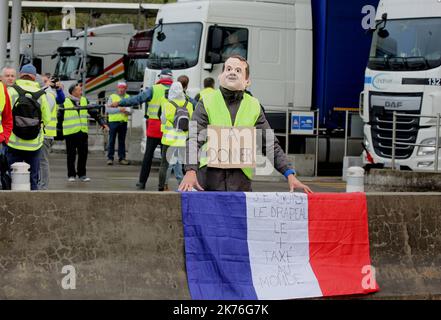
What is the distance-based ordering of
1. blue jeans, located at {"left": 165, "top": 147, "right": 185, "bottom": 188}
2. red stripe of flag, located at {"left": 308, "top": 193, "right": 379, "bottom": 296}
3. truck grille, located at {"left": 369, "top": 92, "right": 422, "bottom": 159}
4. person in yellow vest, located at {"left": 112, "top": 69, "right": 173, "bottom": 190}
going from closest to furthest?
1. red stripe of flag, located at {"left": 308, "top": 193, "right": 379, "bottom": 296}
2. blue jeans, located at {"left": 165, "top": 147, "right": 185, "bottom": 188}
3. person in yellow vest, located at {"left": 112, "top": 69, "right": 173, "bottom": 190}
4. truck grille, located at {"left": 369, "top": 92, "right": 422, "bottom": 159}

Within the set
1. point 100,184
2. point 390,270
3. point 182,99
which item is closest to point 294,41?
point 100,184

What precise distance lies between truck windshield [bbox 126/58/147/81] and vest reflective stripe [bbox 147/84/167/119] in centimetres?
2368

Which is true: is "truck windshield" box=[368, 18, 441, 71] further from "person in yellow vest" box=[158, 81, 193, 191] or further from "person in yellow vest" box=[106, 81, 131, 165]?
"person in yellow vest" box=[106, 81, 131, 165]

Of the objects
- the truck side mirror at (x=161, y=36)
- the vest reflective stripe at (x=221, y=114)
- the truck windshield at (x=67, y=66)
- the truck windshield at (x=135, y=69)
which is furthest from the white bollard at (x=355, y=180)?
the truck windshield at (x=67, y=66)

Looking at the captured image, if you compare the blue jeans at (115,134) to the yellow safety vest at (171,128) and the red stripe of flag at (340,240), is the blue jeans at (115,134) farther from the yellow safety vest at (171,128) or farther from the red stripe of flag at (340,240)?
the red stripe of flag at (340,240)

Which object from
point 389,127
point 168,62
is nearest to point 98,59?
point 168,62

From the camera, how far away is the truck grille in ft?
67.1

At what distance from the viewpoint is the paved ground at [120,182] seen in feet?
63.5

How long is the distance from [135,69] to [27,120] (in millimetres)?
29699

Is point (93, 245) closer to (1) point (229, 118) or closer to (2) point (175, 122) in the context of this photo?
(1) point (229, 118)

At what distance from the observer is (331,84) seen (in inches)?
922

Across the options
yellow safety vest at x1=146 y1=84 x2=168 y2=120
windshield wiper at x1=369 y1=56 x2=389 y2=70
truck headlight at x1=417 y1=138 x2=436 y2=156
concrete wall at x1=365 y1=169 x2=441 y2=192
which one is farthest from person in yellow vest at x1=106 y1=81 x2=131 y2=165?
concrete wall at x1=365 y1=169 x2=441 y2=192
